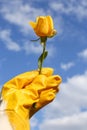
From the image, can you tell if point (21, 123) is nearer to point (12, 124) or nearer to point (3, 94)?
point (12, 124)

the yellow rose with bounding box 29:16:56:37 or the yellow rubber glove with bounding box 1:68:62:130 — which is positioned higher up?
the yellow rose with bounding box 29:16:56:37

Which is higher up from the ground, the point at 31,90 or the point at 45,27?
the point at 45,27

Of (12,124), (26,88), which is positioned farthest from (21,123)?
(26,88)

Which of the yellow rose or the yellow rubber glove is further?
the yellow rose
